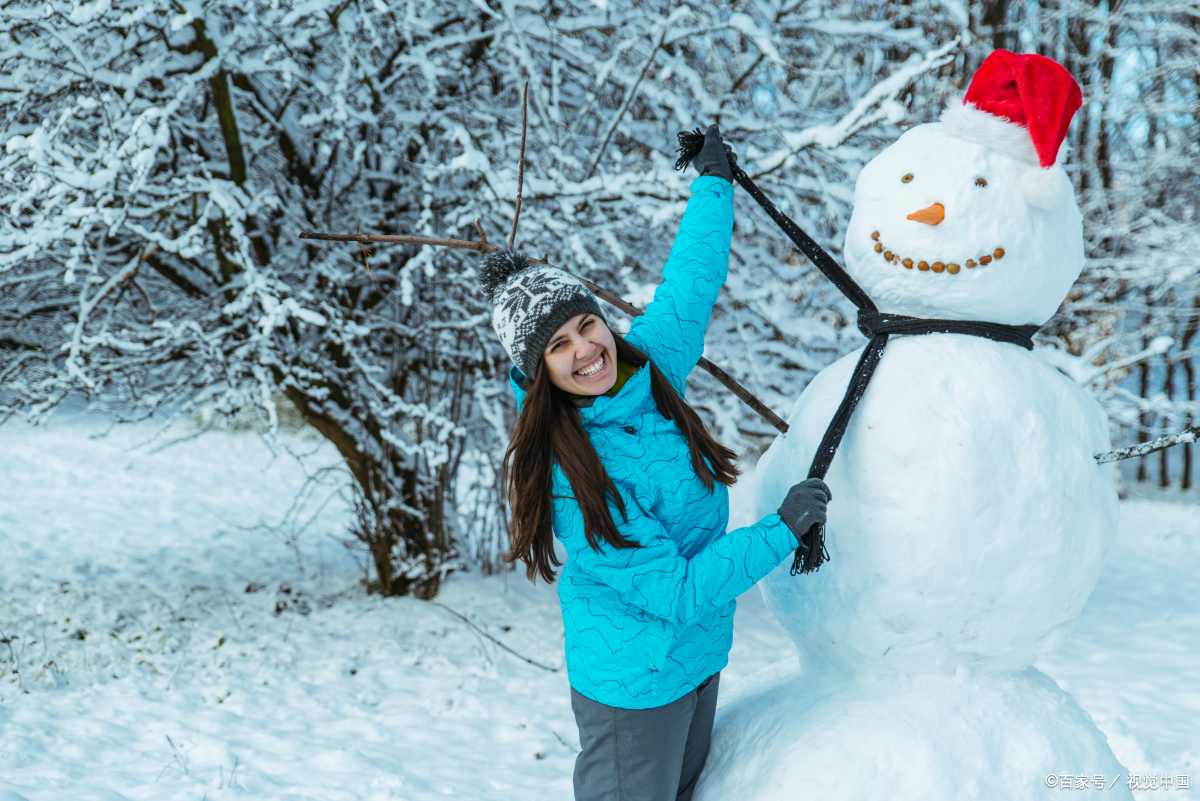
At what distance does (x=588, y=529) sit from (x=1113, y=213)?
28.2 feet

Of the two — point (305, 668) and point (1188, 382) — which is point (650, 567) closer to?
Answer: point (305, 668)

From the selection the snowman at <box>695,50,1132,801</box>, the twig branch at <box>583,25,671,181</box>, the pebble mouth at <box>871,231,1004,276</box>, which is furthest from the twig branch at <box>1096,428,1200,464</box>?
the twig branch at <box>583,25,671,181</box>

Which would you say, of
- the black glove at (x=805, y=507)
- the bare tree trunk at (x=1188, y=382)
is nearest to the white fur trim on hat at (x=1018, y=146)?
the black glove at (x=805, y=507)

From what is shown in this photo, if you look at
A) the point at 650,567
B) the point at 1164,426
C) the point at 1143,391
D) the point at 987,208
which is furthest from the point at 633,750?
the point at 1143,391

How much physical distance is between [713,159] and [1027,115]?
576 millimetres

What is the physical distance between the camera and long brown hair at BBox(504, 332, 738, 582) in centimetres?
133

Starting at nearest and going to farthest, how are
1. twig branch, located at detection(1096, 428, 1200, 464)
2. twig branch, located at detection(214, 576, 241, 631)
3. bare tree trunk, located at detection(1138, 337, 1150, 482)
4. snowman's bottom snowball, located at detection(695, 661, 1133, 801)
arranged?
twig branch, located at detection(1096, 428, 1200, 464) → snowman's bottom snowball, located at detection(695, 661, 1133, 801) → twig branch, located at detection(214, 576, 241, 631) → bare tree trunk, located at detection(1138, 337, 1150, 482)

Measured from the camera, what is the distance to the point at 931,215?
1.30m

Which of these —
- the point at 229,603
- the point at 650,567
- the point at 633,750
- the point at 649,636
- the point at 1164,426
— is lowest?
the point at 1164,426

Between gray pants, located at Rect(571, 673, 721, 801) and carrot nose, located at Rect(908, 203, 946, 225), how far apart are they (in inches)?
37.5

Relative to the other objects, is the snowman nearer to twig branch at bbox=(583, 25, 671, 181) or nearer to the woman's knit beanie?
the woman's knit beanie

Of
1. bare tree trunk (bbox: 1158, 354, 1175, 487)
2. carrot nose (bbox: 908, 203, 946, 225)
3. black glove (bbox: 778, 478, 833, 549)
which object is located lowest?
bare tree trunk (bbox: 1158, 354, 1175, 487)

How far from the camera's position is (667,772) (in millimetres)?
1408

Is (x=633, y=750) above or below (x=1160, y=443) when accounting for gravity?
below
